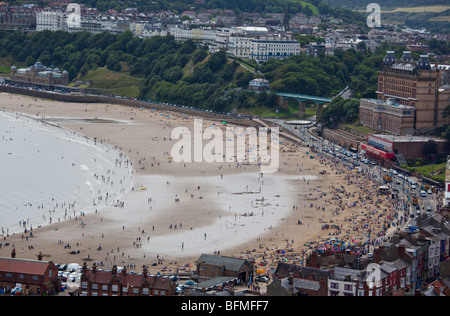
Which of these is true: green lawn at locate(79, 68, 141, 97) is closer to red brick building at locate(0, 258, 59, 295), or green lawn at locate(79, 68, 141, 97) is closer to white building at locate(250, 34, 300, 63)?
white building at locate(250, 34, 300, 63)

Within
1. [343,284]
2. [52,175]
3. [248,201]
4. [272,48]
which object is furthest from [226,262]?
[272,48]

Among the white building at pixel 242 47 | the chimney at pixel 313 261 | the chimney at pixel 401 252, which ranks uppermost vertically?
the white building at pixel 242 47

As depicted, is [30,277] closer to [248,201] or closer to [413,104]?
[248,201]

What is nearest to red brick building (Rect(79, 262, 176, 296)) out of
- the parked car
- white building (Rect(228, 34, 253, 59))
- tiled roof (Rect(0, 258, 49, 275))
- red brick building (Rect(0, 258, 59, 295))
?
red brick building (Rect(0, 258, 59, 295))

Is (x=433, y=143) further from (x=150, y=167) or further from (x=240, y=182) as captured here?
(x=150, y=167)

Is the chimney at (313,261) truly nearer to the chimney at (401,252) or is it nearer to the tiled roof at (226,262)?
the tiled roof at (226,262)

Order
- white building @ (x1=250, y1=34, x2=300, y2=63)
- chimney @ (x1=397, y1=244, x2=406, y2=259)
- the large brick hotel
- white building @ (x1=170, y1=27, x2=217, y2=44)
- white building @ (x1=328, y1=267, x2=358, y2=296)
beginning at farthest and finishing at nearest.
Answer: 1. white building @ (x1=170, y1=27, x2=217, y2=44)
2. white building @ (x1=250, y1=34, x2=300, y2=63)
3. the large brick hotel
4. chimney @ (x1=397, y1=244, x2=406, y2=259)
5. white building @ (x1=328, y1=267, x2=358, y2=296)

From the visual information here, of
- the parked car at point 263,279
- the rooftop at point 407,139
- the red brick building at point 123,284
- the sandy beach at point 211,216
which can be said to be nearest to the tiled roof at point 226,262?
the parked car at point 263,279
